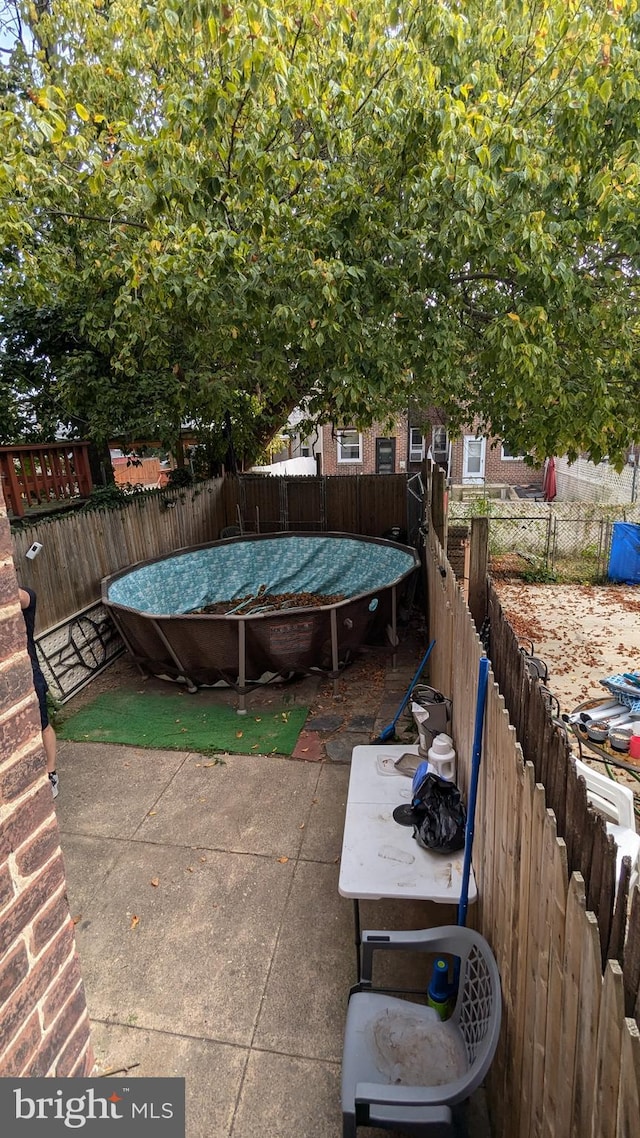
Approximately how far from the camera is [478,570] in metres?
4.01

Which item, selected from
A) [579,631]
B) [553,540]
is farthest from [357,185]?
[553,540]

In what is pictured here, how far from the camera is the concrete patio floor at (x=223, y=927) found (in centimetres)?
260

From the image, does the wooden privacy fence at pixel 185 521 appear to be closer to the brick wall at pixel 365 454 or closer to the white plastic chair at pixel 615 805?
the white plastic chair at pixel 615 805

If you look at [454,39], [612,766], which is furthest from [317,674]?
[454,39]

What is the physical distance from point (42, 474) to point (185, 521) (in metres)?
3.03

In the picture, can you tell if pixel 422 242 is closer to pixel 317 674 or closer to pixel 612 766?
pixel 317 674

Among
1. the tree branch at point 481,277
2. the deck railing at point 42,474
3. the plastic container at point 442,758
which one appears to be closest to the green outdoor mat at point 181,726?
the plastic container at point 442,758

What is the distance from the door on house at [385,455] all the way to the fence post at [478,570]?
20.1 meters

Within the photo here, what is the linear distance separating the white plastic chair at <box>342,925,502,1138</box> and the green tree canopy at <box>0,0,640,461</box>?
16.8 ft

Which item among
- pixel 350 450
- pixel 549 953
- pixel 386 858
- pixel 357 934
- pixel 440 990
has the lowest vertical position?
pixel 357 934

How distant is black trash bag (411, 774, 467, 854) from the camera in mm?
2963

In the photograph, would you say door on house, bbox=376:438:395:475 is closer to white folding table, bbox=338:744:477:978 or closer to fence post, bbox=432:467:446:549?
fence post, bbox=432:467:446:549

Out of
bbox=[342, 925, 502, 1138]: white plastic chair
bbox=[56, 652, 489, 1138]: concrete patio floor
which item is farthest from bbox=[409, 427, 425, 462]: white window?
bbox=[342, 925, 502, 1138]: white plastic chair

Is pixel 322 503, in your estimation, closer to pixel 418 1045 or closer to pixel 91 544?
pixel 91 544
